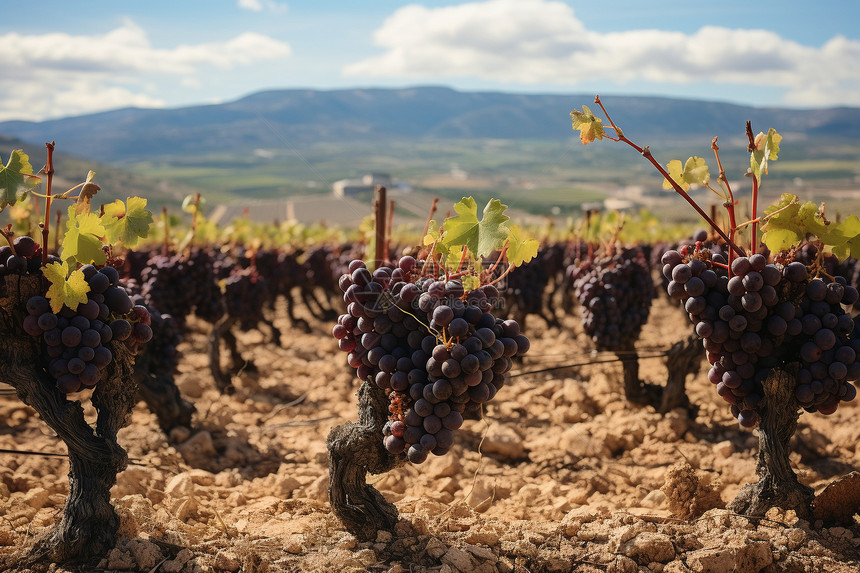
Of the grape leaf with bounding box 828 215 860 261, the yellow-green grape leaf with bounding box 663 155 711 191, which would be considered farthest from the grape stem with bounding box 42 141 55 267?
the grape leaf with bounding box 828 215 860 261

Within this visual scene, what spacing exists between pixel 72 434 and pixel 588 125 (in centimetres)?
290

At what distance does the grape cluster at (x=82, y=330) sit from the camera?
279 centimetres

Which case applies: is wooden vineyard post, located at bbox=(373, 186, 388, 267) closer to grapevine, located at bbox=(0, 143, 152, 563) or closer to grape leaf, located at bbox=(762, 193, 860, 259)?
grapevine, located at bbox=(0, 143, 152, 563)

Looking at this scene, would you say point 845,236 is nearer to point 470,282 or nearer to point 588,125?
point 588,125

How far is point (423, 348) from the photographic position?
286 centimetres

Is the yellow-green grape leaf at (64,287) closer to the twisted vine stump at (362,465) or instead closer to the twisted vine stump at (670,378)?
the twisted vine stump at (362,465)

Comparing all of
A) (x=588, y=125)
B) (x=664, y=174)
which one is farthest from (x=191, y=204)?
(x=664, y=174)

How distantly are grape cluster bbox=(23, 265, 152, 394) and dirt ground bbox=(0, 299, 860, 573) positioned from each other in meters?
0.86

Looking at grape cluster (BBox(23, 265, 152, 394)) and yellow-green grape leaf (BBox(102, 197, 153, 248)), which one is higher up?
yellow-green grape leaf (BBox(102, 197, 153, 248))

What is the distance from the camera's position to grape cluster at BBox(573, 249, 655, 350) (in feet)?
18.3

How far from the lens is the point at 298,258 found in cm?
1026

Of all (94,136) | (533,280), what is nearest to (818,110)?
(94,136)

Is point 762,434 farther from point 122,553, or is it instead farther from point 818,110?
point 818,110

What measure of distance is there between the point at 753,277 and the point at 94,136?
7724cm
